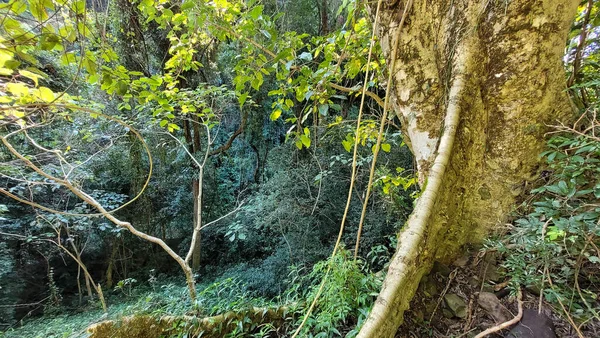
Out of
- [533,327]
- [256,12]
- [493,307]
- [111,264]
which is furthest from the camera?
[111,264]

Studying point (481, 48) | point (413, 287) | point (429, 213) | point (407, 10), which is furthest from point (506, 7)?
point (413, 287)

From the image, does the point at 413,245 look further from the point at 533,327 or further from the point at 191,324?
the point at 191,324

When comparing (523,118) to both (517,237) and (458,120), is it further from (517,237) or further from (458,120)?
(517,237)

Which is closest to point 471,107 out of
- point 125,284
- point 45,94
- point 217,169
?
point 45,94

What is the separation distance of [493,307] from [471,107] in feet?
2.60

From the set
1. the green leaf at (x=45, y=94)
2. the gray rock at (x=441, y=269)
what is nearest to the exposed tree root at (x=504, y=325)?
the gray rock at (x=441, y=269)

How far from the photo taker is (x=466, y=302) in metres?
1.05

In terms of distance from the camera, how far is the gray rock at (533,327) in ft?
2.81

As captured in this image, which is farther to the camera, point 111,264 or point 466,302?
point 111,264

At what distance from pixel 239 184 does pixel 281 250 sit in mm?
2669

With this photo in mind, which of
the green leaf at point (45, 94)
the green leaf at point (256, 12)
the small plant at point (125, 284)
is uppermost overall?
the green leaf at point (256, 12)

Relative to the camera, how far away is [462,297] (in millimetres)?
1067

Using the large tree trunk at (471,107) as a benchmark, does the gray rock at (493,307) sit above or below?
below

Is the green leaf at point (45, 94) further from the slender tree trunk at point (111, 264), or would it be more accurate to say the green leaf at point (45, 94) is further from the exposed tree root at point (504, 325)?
the slender tree trunk at point (111, 264)
